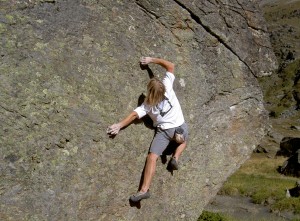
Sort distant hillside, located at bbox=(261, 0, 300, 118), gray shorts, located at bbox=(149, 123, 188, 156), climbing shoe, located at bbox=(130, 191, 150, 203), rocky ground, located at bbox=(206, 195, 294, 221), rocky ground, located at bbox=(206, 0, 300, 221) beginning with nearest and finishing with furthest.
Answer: climbing shoe, located at bbox=(130, 191, 150, 203)
gray shorts, located at bbox=(149, 123, 188, 156)
rocky ground, located at bbox=(206, 195, 294, 221)
rocky ground, located at bbox=(206, 0, 300, 221)
distant hillside, located at bbox=(261, 0, 300, 118)

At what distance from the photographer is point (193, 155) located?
1064 cm

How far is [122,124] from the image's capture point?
9.27 metres

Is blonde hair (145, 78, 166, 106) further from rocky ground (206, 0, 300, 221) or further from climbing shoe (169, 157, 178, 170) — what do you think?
rocky ground (206, 0, 300, 221)

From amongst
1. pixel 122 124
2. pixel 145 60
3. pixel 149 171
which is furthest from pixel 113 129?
pixel 145 60

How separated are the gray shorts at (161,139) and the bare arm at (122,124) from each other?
678 mm

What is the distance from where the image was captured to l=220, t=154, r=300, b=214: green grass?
2937cm

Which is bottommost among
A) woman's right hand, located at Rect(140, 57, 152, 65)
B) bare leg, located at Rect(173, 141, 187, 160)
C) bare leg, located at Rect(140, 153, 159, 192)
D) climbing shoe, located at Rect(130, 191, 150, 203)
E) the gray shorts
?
climbing shoe, located at Rect(130, 191, 150, 203)

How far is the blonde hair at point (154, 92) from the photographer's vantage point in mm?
9289

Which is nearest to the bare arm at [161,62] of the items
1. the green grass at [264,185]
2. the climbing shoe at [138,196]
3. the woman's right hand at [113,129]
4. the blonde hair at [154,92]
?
the blonde hair at [154,92]

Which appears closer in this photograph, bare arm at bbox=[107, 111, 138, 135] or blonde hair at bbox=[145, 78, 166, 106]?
bare arm at bbox=[107, 111, 138, 135]

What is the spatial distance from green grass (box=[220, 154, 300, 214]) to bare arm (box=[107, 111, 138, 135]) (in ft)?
67.6

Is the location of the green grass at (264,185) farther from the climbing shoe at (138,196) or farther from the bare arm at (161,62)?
the bare arm at (161,62)

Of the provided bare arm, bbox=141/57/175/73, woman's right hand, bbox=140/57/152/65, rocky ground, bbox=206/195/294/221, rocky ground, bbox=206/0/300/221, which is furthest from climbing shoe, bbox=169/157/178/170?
rocky ground, bbox=206/0/300/221

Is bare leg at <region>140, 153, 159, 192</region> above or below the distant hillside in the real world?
above
